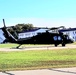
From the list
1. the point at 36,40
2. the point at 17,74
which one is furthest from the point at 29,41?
the point at 17,74

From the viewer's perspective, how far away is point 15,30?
13275cm

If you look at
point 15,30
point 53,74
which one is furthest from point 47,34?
point 15,30

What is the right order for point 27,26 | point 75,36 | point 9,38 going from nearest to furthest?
point 9,38 → point 75,36 → point 27,26

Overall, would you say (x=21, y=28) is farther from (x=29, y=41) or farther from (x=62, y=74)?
(x=62, y=74)

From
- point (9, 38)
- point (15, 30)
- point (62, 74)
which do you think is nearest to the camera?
point (62, 74)

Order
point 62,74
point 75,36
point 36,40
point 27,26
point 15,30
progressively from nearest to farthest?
point 62,74 → point 36,40 → point 75,36 → point 15,30 → point 27,26

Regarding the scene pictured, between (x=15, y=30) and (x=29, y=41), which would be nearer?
(x=29, y=41)

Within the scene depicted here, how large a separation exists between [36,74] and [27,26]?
134 meters

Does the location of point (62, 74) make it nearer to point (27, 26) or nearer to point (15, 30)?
point (15, 30)

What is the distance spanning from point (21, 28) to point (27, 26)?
531cm

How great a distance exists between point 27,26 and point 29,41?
102 metres

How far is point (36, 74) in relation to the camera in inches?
444

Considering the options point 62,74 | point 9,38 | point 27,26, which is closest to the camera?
point 62,74

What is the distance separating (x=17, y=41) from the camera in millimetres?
45312
